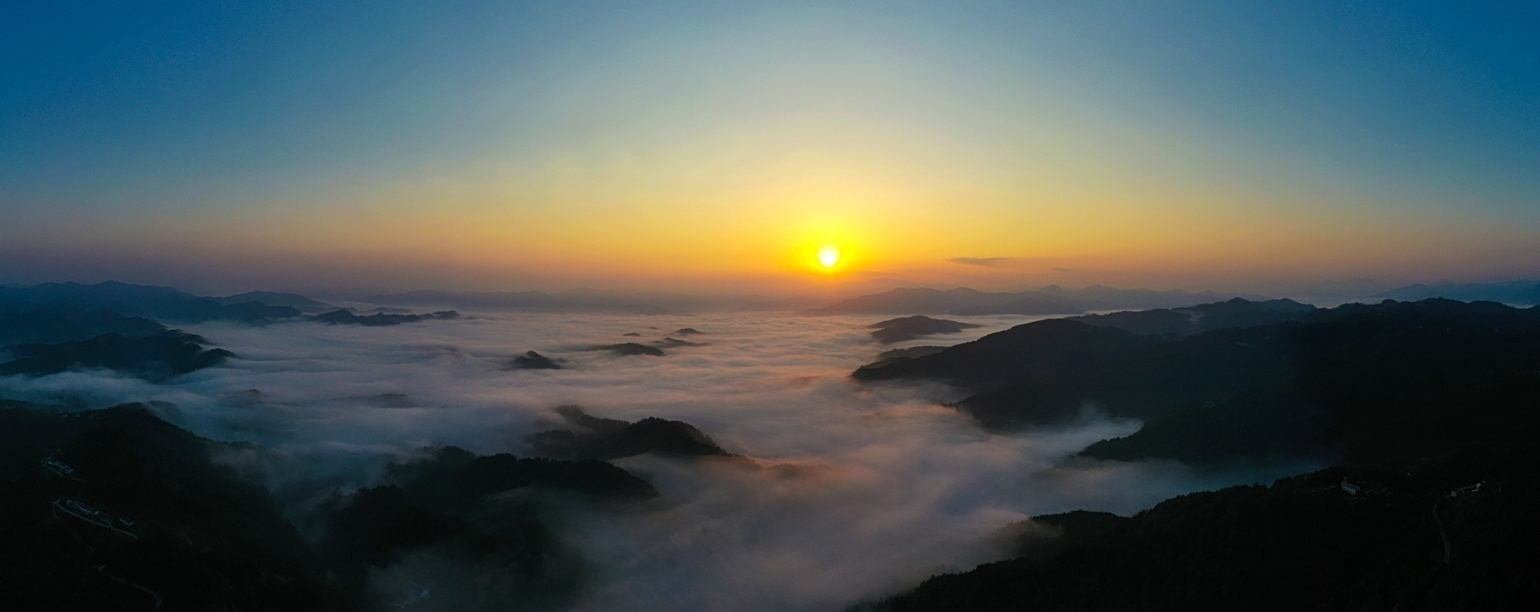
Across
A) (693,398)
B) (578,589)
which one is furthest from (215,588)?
(693,398)

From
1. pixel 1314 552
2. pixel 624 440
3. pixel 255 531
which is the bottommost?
pixel 255 531

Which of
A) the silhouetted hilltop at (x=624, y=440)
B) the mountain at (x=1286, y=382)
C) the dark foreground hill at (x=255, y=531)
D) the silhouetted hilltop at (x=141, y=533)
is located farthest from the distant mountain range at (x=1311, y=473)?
the silhouetted hilltop at (x=141, y=533)

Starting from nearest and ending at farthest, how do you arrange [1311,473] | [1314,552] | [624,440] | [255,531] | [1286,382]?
[1314,552] < [1311,473] < [255,531] < [1286,382] < [624,440]

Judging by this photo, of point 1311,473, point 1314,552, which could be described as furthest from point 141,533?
point 1311,473

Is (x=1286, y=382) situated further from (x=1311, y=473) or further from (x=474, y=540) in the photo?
(x=474, y=540)

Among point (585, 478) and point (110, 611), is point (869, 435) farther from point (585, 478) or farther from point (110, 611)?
point (110, 611)

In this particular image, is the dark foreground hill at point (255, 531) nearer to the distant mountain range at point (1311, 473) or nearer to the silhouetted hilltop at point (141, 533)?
the silhouetted hilltop at point (141, 533)
